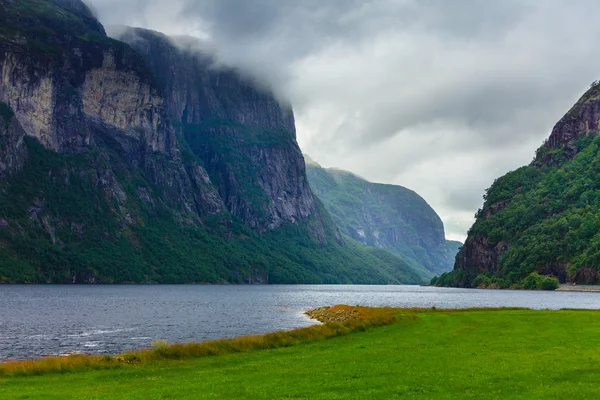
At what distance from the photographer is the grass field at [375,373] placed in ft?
94.5

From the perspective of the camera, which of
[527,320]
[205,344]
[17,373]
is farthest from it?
[527,320]

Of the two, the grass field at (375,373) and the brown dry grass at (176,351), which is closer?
the grass field at (375,373)

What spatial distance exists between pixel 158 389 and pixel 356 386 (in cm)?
1104

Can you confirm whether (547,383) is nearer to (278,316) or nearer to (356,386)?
(356,386)

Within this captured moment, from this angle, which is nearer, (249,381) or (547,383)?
(547,383)

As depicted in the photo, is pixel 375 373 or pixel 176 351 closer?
pixel 375 373

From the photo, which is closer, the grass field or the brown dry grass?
the grass field

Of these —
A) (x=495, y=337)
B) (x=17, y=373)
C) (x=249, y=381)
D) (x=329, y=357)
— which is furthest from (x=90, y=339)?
(x=495, y=337)

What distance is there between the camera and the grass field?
2880 cm

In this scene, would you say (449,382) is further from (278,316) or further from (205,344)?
(278,316)

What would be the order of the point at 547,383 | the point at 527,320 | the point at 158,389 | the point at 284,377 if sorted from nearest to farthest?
the point at 547,383
the point at 158,389
the point at 284,377
the point at 527,320

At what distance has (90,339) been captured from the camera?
68.1 meters

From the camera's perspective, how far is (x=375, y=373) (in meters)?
34.0

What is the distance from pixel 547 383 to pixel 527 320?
3888 centimetres
